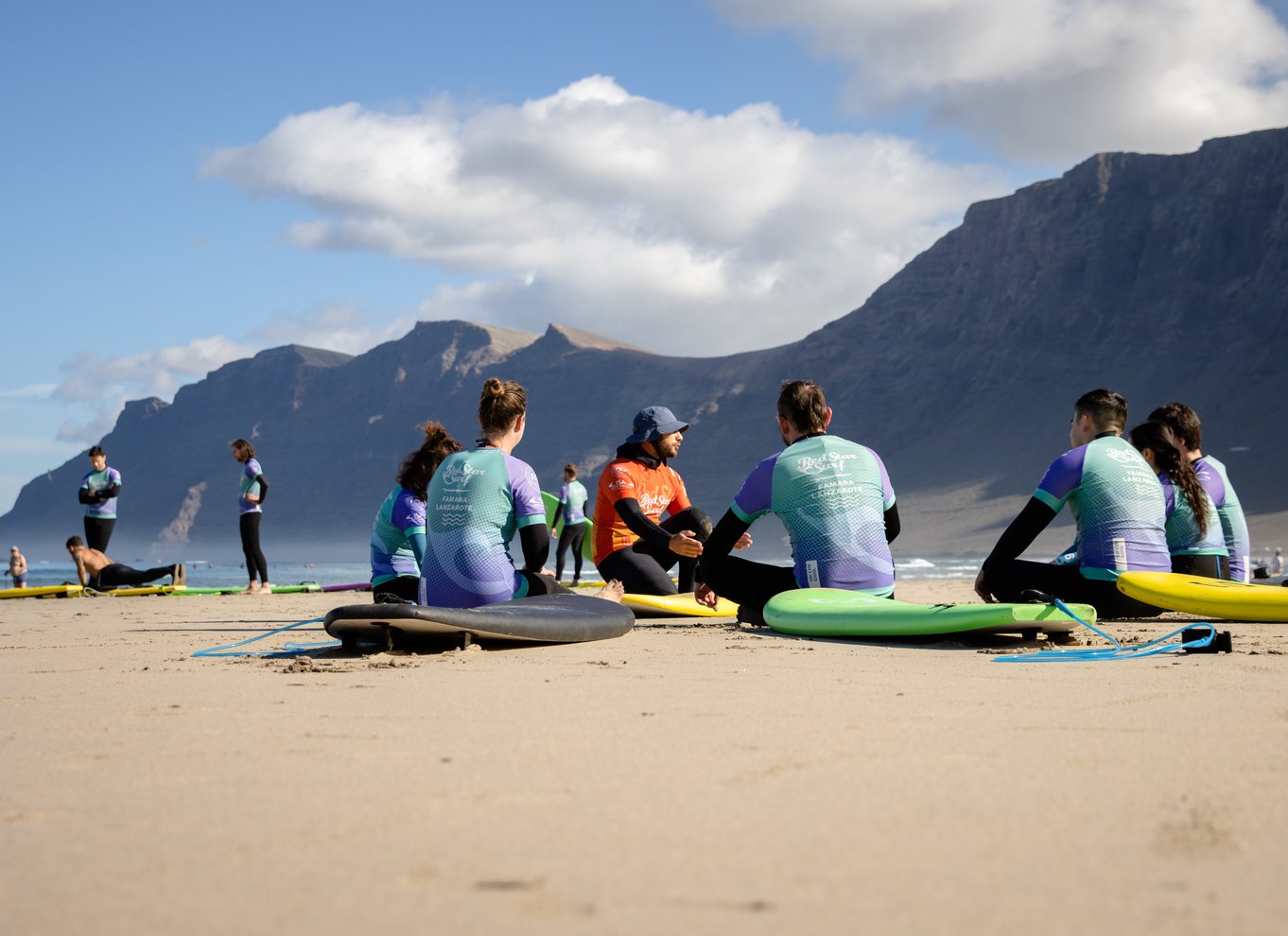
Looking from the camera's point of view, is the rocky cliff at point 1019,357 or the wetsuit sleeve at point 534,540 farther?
the rocky cliff at point 1019,357

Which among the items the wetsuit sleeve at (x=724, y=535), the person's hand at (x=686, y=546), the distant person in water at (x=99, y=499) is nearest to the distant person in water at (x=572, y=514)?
the distant person in water at (x=99, y=499)

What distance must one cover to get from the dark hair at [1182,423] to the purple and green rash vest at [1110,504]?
103 cm

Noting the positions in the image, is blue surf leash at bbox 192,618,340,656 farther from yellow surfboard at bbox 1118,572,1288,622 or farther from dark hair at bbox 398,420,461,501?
yellow surfboard at bbox 1118,572,1288,622

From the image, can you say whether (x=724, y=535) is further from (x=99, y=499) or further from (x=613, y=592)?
(x=99, y=499)

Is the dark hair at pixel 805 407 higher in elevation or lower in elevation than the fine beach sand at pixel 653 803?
higher

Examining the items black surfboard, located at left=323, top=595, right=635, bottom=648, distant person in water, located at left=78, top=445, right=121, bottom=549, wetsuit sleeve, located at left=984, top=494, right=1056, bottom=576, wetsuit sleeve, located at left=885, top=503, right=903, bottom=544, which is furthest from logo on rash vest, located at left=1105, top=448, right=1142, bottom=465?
distant person in water, located at left=78, top=445, right=121, bottom=549

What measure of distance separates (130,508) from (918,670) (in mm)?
205878

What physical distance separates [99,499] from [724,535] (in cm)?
1097

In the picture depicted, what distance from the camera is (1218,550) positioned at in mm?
7941

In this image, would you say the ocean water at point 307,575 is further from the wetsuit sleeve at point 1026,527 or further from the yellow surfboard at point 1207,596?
the wetsuit sleeve at point 1026,527

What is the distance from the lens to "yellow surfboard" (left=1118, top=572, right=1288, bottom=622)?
21.6 ft

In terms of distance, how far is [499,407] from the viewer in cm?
627

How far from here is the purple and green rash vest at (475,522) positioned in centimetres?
607

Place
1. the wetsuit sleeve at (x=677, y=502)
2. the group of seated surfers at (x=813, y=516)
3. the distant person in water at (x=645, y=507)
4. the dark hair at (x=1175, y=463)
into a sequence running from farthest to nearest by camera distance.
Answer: the wetsuit sleeve at (x=677, y=502)
the distant person in water at (x=645, y=507)
the dark hair at (x=1175, y=463)
the group of seated surfers at (x=813, y=516)
